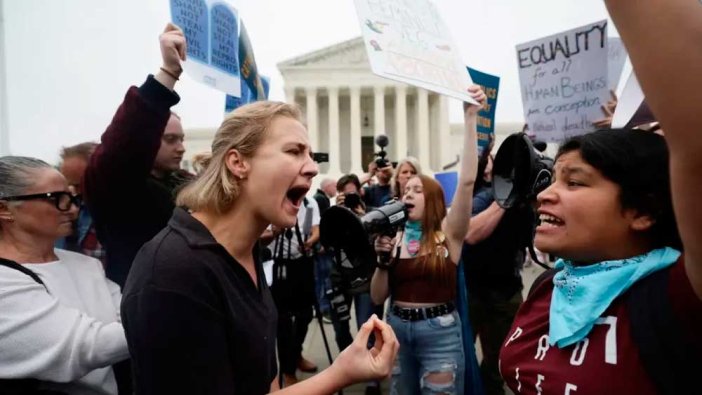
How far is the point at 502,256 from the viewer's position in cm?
351

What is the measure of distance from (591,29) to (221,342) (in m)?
3.26

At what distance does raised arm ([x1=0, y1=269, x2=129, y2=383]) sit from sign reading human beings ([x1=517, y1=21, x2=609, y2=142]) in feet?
10.7

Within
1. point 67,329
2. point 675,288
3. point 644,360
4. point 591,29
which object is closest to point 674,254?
point 675,288

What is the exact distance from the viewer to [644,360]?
40.6 inches

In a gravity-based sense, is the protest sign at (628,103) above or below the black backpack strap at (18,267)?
above

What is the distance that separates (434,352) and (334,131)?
36354 mm

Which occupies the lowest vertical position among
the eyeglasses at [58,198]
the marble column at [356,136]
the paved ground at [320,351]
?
the paved ground at [320,351]

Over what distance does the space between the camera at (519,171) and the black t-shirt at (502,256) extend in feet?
5.11

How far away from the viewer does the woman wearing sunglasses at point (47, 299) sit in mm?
1481

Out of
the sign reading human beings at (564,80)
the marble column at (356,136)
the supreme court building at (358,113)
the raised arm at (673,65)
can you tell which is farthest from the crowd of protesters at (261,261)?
the marble column at (356,136)

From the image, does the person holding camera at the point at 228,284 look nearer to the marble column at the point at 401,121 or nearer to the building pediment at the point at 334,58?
the marble column at the point at 401,121

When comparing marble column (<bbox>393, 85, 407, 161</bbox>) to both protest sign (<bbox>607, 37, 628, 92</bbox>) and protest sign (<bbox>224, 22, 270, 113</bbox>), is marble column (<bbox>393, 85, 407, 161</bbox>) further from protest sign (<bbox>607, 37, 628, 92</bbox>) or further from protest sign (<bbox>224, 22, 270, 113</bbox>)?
protest sign (<bbox>224, 22, 270, 113</bbox>)

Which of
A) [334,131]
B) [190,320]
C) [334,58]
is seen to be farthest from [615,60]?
[334,58]

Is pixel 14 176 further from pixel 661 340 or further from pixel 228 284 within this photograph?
pixel 661 340
